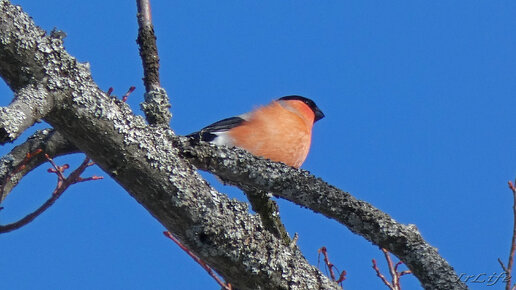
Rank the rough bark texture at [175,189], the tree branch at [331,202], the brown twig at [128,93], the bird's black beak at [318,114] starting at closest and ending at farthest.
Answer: the rough bark texture at [175,189] → the tree branch at [331,202] → the brown twig at [128,93] → the bird's black beak at [318,114]

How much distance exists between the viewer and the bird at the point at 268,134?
17.4 feet

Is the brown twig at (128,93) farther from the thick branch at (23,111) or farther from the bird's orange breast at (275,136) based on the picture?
the thick branch at (23,111)

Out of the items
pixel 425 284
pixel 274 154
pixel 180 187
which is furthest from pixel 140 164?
pixel 274 154

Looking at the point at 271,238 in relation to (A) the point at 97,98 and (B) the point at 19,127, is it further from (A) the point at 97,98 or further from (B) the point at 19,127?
(B) the point at 19,127

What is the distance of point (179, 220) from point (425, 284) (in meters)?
0.95

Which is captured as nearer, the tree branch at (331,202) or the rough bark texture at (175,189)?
→ the rough bark texture at (175,189)

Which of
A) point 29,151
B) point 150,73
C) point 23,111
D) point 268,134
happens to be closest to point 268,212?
point 150,73

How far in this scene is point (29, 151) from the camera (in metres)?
3.51

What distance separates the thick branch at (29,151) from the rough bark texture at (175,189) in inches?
37.0

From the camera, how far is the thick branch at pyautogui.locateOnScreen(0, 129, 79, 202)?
3.32m

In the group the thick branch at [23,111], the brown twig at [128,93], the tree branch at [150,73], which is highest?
the brown twig at [128,93]

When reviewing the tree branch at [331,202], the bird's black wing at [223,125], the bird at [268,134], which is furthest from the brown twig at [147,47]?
the bird's black wing at [223,125]

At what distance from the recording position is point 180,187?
249 centimetres

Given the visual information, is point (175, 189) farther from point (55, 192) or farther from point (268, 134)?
point (268, 134)
